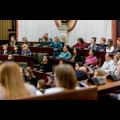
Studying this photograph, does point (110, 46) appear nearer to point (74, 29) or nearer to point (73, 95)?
point (74, 29)

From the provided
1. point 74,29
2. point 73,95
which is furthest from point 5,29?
point 73,95

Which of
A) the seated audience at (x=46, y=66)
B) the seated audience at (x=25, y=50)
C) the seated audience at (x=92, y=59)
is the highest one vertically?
the seated audience at (x=25, y=50)

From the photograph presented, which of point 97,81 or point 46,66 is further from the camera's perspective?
point 46,66

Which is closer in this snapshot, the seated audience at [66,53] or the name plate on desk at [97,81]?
the name plate on desk at [97,81]

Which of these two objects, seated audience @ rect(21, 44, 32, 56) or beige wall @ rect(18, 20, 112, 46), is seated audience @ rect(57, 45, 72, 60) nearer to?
seated audience @ rect(21, 44, 32, 56)

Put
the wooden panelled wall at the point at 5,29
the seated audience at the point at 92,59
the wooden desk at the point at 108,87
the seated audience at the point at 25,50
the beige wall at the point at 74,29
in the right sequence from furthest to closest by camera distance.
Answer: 1. the wooden panelled wall at the point at 5,29
2. the beige wall at the point at 74,29
3. the seated audience at the point at 25,50
4. the seated audience at the point at 92,59
5. the wooden desk at the point at 108,87

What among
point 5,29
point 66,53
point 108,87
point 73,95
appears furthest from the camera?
point 5,29

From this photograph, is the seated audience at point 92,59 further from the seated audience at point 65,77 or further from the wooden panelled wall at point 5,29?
the wooden panelled wall at point 5,29

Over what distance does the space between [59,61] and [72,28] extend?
183 cm

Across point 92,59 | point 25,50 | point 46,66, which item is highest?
point 25,50

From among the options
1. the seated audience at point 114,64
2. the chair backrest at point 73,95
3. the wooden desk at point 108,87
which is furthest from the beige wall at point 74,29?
the chair backrest at point 73,95

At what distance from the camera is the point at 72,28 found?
16.8ft

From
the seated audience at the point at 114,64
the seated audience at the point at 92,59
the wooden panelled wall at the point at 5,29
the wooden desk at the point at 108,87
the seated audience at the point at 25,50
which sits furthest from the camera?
the wooden panelled wall at the point at 5,29
